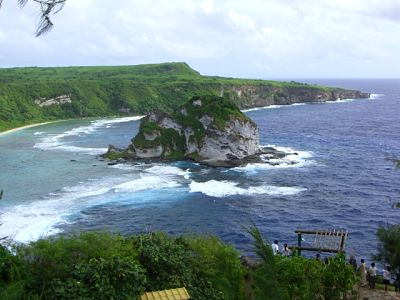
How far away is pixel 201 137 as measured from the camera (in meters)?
79.5

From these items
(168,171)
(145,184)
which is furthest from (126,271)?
(168,171)

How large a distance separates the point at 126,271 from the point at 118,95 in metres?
155

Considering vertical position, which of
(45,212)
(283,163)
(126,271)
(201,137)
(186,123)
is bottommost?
(45,212)

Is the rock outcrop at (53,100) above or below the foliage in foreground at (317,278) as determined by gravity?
below

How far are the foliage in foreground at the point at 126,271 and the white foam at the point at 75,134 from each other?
2653 inches

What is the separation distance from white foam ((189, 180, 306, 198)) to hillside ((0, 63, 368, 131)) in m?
84.7

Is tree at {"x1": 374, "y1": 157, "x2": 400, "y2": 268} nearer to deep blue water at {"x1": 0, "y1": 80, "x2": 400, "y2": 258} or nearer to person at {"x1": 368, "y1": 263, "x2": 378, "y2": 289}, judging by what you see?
person at {"x1": 368, "y1": 263, "x2": 378, "y2": 289}

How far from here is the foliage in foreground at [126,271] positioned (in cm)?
1555

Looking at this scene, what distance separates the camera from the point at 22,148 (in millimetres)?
92375

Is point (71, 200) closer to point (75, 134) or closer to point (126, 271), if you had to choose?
point (126, 271)

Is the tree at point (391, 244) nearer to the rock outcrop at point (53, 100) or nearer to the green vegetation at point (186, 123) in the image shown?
the green vegetation at point (186, 123)

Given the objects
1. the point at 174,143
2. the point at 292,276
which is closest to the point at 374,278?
the point at 292,276

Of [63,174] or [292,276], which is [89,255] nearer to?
[292,276]

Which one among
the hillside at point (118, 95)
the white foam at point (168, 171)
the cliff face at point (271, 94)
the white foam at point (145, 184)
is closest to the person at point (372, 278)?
the white foam at point (145, 184)
